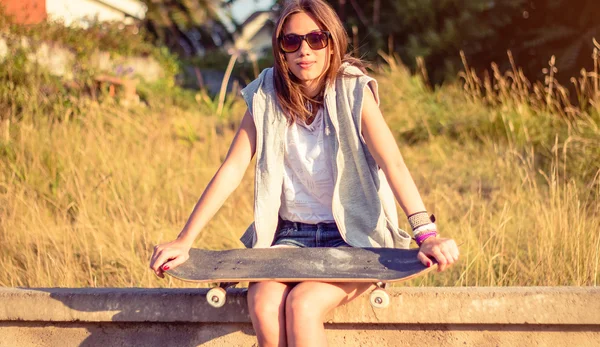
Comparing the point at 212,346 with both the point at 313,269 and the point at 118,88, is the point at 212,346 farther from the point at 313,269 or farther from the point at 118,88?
the point at 118,88

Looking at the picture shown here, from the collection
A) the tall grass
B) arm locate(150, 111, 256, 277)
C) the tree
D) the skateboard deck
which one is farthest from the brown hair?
the tree

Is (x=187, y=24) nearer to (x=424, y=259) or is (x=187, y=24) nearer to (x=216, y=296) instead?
(x=216, y=296)

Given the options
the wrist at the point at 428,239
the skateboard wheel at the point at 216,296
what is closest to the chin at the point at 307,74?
the wrist at the point at 428,239

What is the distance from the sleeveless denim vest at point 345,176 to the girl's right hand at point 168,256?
32 cm

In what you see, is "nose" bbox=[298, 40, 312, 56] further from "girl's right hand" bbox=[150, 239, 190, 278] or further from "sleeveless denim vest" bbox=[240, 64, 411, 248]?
"girl's right hand" bbox=[150, 239, 190, 278]

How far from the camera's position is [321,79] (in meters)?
2.81

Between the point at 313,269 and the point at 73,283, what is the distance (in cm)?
168

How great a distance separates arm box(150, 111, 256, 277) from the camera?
8.14 ft

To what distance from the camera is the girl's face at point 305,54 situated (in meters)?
2.73

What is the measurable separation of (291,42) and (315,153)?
0.44 m

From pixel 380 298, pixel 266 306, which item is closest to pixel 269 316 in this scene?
pixel 266 306

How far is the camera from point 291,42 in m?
2.75

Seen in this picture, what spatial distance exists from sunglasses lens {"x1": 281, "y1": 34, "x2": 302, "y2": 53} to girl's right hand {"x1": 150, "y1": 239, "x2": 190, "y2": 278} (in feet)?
2.78

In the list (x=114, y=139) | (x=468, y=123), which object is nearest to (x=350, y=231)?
(x=114, y=139)
